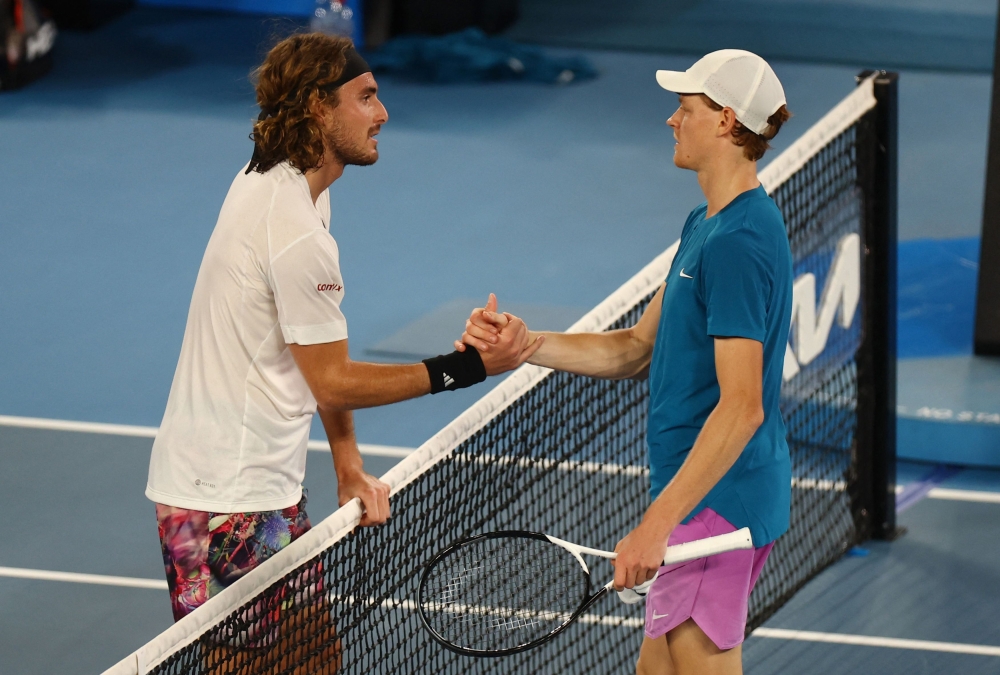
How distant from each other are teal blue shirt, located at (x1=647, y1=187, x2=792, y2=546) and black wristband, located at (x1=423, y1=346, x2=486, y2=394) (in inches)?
17.7

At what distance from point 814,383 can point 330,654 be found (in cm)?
307

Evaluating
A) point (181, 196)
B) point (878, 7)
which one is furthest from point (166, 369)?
point (878, 7)

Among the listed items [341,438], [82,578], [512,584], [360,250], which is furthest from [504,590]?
[360,250]

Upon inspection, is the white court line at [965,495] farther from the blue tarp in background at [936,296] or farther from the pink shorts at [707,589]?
the pink shorts at [707,589]

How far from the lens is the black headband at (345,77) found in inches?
132

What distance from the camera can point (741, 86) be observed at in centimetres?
311

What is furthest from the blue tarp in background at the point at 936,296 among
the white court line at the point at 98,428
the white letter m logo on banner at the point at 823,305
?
the white court line at the point at 98,428

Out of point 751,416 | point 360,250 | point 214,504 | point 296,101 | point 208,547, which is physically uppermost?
point 296,101

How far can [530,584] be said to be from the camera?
3.85 metres

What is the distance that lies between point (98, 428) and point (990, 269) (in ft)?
14.2

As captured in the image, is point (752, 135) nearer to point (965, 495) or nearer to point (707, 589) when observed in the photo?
point (707, 589)

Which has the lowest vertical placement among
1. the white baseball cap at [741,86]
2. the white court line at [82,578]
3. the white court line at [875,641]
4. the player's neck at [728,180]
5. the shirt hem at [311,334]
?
the white court line at [875,641]

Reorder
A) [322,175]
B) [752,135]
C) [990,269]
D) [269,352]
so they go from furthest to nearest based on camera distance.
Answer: [990,269], [322,175], [269,352], [752,135]

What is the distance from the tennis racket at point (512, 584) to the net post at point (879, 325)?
6.15ft
